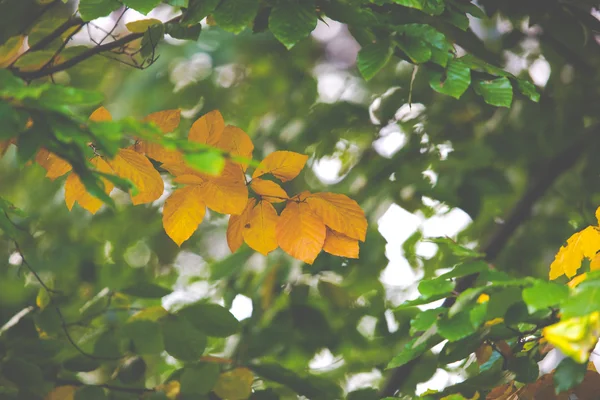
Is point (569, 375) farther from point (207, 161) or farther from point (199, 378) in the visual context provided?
point (199, 378)

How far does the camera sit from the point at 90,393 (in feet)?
3.14

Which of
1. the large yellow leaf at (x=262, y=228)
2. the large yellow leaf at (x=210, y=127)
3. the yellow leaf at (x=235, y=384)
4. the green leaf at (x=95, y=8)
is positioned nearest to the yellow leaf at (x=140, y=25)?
the green leaf at (x=95, y=8)

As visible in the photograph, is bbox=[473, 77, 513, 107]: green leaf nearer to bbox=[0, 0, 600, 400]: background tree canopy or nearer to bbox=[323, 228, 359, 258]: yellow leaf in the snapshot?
bbox=[0, 0, 600, 400]: background tree canopy

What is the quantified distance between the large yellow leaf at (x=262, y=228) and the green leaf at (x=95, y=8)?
32 centimetres

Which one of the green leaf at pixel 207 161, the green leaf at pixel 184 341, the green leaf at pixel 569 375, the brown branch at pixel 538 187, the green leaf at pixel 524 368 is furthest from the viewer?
the brown branch at pixel 538 187

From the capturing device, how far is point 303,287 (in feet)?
4.98

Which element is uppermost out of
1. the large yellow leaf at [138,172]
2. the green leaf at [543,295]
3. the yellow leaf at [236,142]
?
the green leaf at [543,295]

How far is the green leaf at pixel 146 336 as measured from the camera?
40.4 inches

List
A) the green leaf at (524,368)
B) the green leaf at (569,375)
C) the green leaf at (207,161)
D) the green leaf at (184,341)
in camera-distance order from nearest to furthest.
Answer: the green leaf at (207,161)
the green leaf at (569,375)
the green leaf at (524,368)
the green leaf at (184,341)

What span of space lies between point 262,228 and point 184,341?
0.97ft

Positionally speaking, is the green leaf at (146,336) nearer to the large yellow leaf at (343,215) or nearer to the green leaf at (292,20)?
the large yellow leaf at (343,215)

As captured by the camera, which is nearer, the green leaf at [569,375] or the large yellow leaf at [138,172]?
the green leaf at [569,375]

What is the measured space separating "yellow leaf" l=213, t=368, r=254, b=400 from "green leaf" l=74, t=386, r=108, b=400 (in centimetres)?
19

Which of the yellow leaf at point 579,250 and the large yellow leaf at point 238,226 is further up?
the yellow leaf at point 579,250
